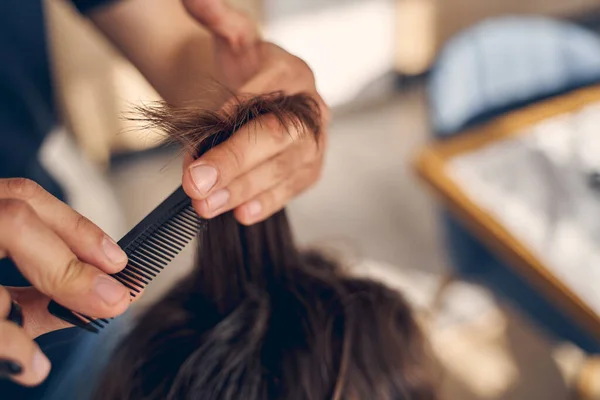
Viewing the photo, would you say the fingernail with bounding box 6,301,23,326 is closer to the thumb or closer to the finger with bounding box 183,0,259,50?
the thumb

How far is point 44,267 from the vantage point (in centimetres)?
37

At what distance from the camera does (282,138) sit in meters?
0.48

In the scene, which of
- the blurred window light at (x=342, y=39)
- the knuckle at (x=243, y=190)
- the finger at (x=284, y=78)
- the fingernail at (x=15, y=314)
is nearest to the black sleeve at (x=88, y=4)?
the finger at (x=284, y=78)

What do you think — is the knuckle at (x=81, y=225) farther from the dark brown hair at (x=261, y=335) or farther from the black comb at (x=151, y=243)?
the dark brown hair at (x=261, y=335)

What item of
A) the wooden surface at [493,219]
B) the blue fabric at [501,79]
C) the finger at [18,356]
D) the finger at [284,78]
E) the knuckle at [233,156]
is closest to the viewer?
the finger at [18,356]

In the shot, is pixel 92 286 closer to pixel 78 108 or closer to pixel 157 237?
pixel 157 237

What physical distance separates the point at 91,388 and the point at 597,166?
940 millimetres

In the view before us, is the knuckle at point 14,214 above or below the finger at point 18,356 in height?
above

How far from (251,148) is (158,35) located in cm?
38

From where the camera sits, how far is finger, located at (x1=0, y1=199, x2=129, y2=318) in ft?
1.17

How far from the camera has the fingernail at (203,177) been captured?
17.4 inches

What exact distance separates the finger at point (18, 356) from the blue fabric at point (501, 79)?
0.98m

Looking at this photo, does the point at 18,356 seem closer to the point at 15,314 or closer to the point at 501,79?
the point at 15,314

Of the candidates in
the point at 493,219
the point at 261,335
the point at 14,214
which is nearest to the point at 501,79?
the point at 493,219
